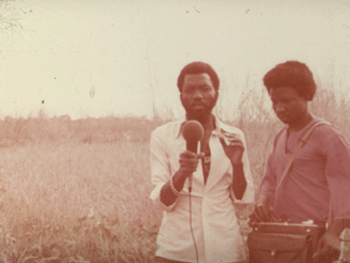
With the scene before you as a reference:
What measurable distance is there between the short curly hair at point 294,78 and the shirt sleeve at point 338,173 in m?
0.27

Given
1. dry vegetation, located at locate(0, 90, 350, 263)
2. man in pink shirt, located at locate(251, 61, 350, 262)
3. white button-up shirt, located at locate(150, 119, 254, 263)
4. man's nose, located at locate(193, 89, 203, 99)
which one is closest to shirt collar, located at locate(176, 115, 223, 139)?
white button-up shirt, located at locate(150, 119, 254, 263)

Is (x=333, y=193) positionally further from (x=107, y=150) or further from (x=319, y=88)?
(x=107, y=150)

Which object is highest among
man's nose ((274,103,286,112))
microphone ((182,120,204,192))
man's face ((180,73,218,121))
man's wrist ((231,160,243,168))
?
man's face ((180,73,218,121))

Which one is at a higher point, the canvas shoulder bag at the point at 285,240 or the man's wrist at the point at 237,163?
the man's wrist at the point at 237,163

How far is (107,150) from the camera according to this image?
16.2 ft

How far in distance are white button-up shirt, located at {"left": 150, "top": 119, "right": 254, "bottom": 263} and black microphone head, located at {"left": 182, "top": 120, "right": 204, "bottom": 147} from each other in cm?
27

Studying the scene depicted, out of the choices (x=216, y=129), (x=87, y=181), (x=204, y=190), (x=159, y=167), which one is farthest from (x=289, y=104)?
(x=87, y=181)

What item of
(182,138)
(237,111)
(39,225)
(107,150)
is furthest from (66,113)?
(182,138)

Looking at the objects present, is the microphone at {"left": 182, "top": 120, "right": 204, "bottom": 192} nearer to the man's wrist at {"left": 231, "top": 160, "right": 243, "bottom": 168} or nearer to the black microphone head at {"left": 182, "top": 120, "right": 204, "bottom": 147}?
the black microphone head at {"left": 182, "top": 120, "right": 204, "bottom": 147}

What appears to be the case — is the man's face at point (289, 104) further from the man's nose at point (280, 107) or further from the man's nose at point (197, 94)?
the man's nose at point (197, 94)

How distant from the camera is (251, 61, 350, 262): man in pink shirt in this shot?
285 centimetres

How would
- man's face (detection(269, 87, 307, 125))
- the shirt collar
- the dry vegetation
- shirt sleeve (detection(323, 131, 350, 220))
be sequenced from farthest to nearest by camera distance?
the dry vegetation
the shirt collar
man's face (detection(269, 87, 307, 125))
shirt sleeve (detection(323, 131, 350, 220))

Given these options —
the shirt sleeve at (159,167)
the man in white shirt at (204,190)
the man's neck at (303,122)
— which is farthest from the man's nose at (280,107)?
the shirt sleeve at (159,167)

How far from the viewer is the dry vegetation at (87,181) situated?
14.5 ft
